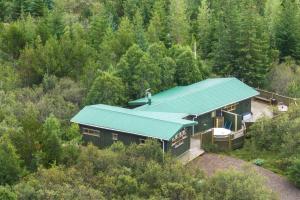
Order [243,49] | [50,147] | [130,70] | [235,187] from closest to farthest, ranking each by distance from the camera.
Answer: [235,187]
[50,147]
[130,70]
[243,49]

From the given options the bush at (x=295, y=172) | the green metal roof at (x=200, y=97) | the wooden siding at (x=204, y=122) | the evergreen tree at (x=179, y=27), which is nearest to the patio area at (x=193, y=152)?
the wooden siding at (x=204, y=122)

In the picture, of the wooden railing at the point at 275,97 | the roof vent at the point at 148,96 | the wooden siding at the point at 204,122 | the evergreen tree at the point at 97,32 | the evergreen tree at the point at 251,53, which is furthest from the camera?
the evergreen tree at the point at 97,32

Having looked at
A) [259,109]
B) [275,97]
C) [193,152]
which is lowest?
[193,152]

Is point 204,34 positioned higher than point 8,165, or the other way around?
point 204,34

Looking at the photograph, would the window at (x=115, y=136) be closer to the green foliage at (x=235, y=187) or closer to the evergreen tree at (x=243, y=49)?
the green foliage at (x=235, y=187)

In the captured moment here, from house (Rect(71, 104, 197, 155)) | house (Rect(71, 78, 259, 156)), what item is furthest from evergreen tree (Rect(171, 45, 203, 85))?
house (Rect(71, 104, 197, 155))

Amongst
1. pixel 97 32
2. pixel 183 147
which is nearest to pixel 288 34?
pixel 97 32

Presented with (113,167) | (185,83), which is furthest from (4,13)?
(113,167)

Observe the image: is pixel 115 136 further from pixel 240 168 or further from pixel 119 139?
pixel 240 168

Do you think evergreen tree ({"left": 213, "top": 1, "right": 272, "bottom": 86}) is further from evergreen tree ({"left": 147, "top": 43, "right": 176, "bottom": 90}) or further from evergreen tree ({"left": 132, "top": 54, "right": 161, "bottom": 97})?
evergreen tree ({"left": 132, "top": 54, "right": 161, "bottom": 97})
